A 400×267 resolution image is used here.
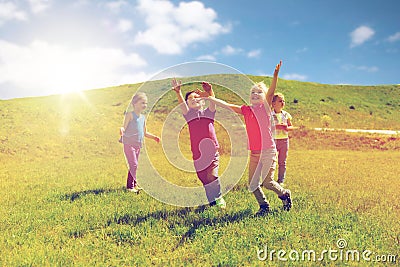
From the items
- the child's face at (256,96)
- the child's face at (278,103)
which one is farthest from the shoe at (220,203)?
the child's face at (278,103)

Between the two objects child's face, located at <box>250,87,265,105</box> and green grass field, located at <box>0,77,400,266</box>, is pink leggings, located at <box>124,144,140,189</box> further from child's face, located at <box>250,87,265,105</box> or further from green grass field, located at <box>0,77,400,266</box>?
child's face, located at <box>250,87,265,105</box>

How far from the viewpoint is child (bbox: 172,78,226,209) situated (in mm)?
7266

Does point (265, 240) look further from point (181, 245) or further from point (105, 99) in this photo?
point (105, 99)

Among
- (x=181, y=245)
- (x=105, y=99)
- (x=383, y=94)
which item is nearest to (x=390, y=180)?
(x=181, y=245)

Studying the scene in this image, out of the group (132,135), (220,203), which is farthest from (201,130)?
(132,135)

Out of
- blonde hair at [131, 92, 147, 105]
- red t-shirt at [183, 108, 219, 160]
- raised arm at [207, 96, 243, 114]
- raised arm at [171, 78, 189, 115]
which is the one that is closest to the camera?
raised arm at [207, 96, 243, 114]

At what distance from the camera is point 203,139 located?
7246 mm

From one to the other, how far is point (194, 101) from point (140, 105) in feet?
8.61

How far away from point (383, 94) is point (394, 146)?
60.4 metres

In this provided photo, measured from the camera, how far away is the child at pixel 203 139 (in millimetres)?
7266

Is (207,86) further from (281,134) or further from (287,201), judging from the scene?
(281,134)

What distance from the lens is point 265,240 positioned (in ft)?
18.0

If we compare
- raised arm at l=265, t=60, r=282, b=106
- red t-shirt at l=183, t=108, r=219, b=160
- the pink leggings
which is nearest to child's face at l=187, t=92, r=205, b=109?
red t-shirt at l=183, t=108, r=219, b=160

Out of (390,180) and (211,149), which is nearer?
(211,149)
